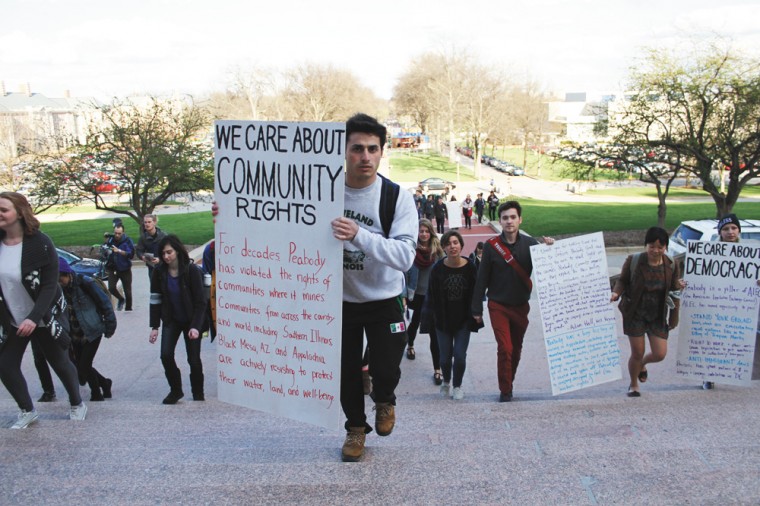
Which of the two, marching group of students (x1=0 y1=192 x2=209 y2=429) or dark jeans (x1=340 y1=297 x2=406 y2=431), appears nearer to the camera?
dark jeans (x1=340 y1=297 x2=406 y2=431)

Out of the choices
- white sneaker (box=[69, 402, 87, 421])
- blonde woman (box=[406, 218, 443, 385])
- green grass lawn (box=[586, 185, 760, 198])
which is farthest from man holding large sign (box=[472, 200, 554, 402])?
green grass lawn (box=[586, 185, 760, 198])

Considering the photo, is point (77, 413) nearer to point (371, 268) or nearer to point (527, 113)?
point (371, 268)

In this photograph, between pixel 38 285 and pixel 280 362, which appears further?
pixel 38 285

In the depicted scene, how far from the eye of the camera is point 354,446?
3.87 m

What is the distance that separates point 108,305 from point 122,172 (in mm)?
15284

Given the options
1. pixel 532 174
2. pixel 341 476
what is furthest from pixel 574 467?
pixel 532 174

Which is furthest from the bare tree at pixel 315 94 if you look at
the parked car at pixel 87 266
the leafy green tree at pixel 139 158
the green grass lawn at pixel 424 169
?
the parked car at pixel 87 266

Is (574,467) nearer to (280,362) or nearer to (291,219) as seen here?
(280,362)

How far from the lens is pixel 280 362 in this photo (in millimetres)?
3762

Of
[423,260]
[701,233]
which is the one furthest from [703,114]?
[423,260]

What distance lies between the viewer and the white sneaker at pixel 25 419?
179 inches

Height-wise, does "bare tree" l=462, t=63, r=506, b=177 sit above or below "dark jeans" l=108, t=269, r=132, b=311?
above

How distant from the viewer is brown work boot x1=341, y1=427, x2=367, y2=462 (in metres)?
3.83

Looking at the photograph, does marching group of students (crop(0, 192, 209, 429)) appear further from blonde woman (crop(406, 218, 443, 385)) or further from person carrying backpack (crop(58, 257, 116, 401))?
blonde woman (crop(406, 218, 443, 385))
